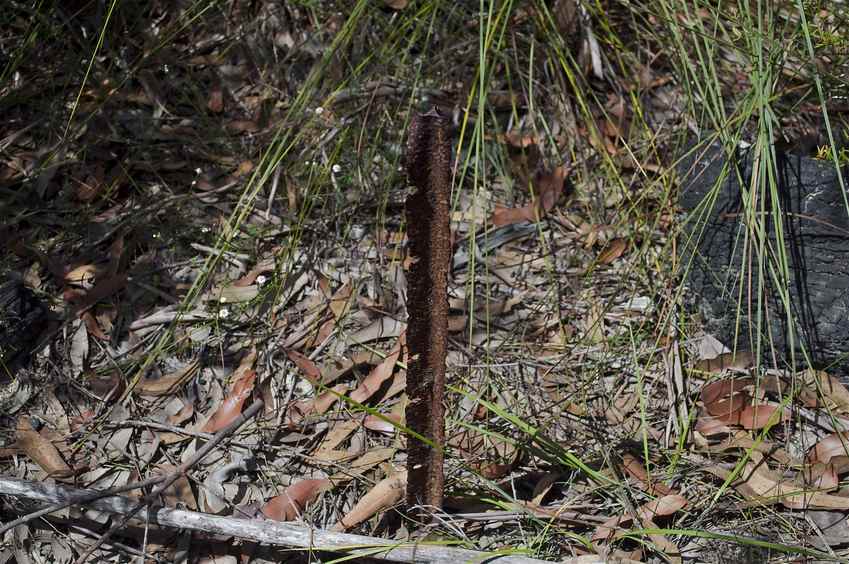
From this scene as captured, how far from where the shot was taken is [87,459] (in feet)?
6.68

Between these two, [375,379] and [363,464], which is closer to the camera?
[363,464]

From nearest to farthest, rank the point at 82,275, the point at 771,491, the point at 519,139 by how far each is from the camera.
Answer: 1. the point at 771,491
2. the point at 82,275
3. the point at 519,139

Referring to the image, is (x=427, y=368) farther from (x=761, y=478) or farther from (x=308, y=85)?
(x=308, y=85)

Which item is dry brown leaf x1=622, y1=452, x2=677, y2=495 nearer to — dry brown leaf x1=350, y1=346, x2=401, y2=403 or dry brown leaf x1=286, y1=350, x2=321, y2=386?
dry brown leaf x1=350, y1=346, x2=401, y2=403

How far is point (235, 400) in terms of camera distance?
6.85ft

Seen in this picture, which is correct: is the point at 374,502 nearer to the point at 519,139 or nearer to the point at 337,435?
the point at 337,435

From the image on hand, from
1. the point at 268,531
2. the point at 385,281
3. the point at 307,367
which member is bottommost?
the point at 268,531

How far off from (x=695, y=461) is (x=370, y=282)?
Answer: 3.18 feet

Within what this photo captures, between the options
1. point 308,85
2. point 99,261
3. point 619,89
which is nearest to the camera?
point 308,85

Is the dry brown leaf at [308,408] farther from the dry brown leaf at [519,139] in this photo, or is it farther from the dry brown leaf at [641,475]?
the dry brown leaf at [519,139]

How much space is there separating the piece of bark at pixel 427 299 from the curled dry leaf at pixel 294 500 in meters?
0.28

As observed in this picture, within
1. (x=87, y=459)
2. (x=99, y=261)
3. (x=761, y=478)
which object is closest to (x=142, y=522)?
(x=87, y=459)

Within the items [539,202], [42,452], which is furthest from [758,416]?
[42,452]

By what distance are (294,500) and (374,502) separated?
19 cm
